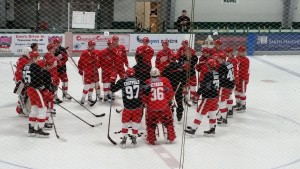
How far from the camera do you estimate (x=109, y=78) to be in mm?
9648

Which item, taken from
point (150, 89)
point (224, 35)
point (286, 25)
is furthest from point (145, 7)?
point (150, 89)

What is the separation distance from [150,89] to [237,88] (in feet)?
8.60

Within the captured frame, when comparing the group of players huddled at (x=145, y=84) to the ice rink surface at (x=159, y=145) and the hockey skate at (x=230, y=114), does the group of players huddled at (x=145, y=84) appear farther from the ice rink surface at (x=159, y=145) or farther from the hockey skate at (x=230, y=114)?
the ice rink surface at (x=159, y=145)

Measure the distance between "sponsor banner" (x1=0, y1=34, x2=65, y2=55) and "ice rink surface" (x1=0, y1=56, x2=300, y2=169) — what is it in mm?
4321

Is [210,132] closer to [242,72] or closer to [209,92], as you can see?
[209,92]

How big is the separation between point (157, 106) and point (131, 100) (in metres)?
0.38

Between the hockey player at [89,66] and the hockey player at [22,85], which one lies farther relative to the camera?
the hockey player at [89,66]

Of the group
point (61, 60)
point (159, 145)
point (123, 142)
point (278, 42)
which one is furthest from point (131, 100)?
point (278, 42)

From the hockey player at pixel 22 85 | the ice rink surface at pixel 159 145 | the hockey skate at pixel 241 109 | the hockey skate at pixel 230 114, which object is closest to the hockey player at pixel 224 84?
the ice rink surface at pixel 159 145

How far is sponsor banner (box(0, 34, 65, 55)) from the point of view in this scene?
14.4 meters

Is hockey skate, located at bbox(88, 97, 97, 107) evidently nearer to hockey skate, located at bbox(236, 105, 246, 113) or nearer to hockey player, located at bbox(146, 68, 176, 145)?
hockey player, located at bbox(146, 68, 176, 145)

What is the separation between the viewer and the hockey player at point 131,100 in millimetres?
7090

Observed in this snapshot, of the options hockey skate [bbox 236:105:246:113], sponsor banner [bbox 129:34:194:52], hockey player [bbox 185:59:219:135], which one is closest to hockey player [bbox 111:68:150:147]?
hockey player [bbox 185:59:219:135]

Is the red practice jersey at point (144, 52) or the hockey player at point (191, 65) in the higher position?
the red practice jersey at point (144, 52)
